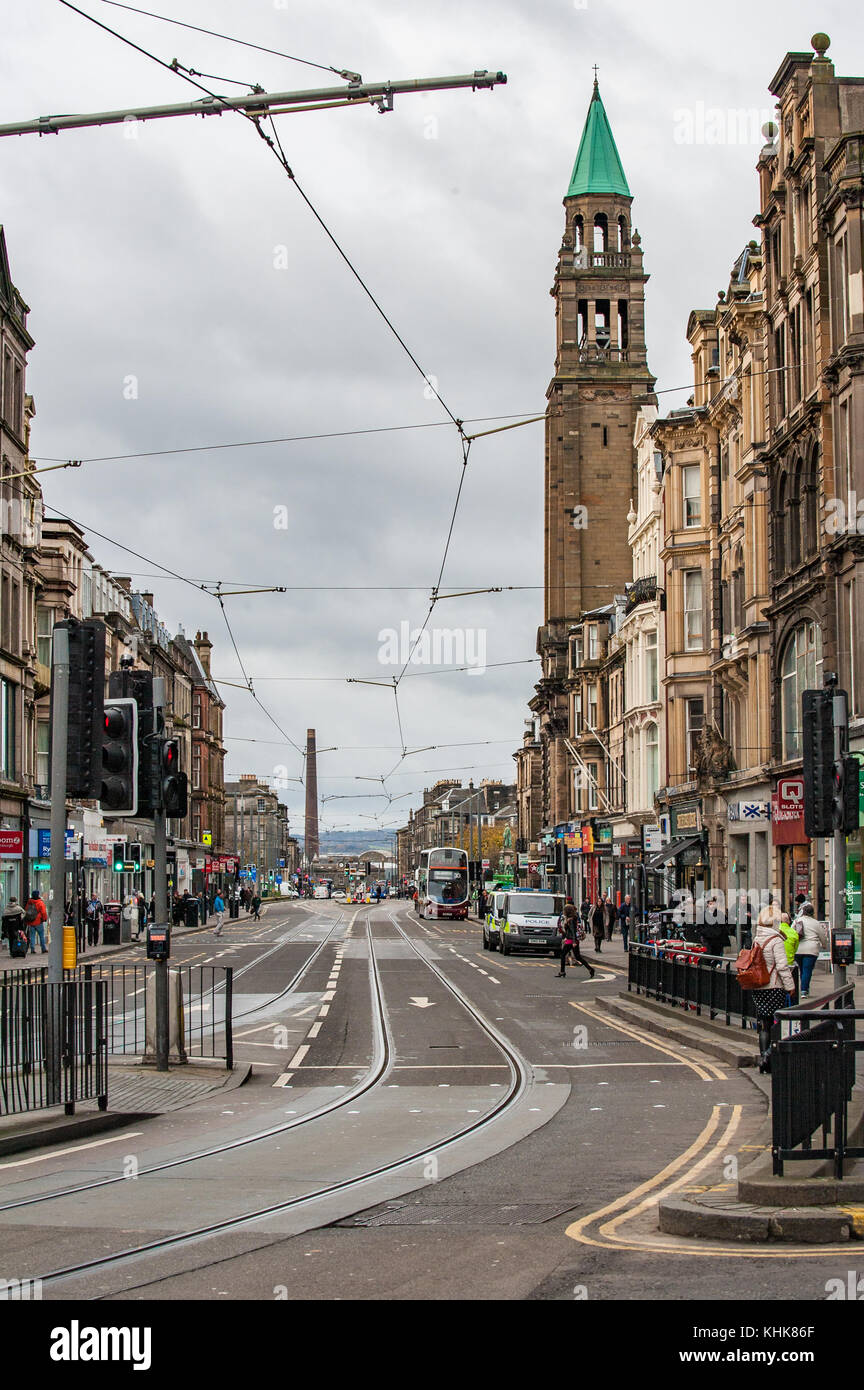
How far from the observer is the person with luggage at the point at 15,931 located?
133 feet

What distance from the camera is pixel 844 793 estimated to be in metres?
17.4

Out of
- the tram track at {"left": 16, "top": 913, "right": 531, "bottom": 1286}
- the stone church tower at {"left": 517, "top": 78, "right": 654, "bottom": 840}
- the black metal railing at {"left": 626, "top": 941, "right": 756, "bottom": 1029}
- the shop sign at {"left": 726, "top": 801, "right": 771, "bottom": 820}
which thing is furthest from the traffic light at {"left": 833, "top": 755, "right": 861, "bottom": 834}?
the stone church tower at {"left": 517, "top": 78, "right": 654, "bottom": 840}

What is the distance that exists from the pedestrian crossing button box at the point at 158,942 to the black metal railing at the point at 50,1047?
7.03ft

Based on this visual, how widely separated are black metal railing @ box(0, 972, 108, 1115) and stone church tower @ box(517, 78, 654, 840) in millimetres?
78740

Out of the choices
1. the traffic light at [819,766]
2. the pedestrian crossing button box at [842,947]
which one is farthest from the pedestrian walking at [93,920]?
the traffic light at [819,766]

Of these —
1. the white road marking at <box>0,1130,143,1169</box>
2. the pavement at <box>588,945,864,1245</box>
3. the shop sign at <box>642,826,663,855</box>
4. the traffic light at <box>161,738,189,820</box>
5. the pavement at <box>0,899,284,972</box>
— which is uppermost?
the traffic light at <box>161,738,189,820</box>

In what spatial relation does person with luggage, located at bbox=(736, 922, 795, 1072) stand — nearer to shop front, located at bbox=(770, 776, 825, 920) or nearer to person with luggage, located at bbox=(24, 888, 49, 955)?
shop front, located at bbox=(770, 776, 825, 920)

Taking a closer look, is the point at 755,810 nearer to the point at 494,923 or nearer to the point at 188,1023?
the point at 494,923

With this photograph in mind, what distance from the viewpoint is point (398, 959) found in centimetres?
→ 4391

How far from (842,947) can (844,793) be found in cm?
176

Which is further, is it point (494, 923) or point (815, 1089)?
point (494, 923)

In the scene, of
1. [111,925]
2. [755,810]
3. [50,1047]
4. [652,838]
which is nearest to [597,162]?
[652,838]

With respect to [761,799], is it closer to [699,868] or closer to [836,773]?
[699,868]

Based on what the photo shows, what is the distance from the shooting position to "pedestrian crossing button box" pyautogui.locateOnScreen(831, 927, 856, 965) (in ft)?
55.8
